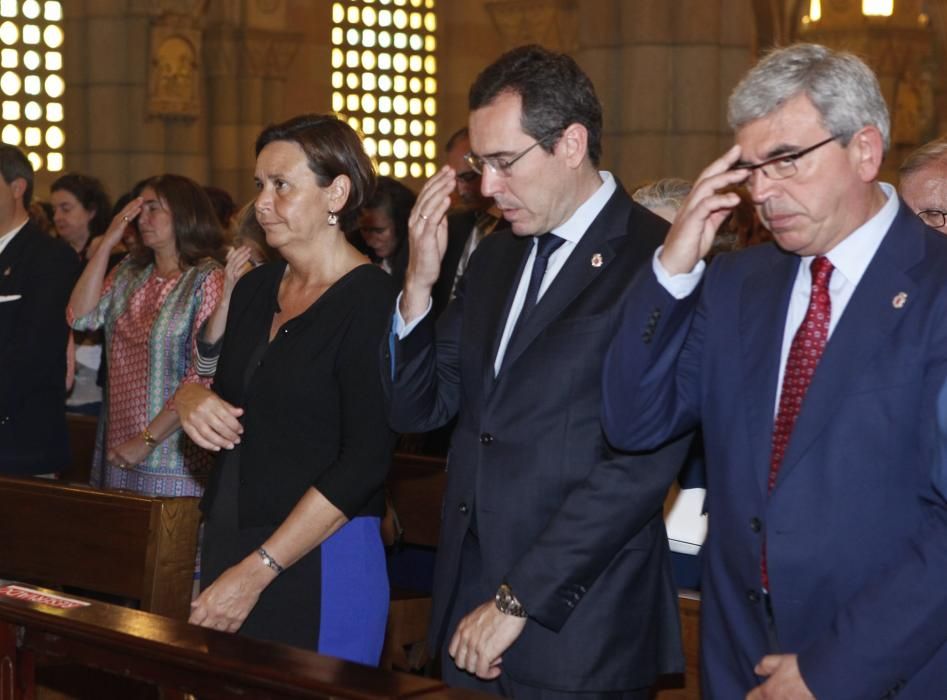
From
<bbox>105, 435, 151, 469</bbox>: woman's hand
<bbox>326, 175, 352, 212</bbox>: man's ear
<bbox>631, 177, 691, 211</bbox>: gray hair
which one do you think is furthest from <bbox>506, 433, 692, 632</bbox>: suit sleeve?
<bbox>105, 435, 151, 469</bbox>: woman's hand

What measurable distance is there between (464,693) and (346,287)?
4.67ft

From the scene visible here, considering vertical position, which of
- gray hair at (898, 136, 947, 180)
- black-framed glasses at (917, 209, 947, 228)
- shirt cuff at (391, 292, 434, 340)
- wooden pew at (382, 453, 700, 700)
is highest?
gray hair at (898, 136, 947, 180)

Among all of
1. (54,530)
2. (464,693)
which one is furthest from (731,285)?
(54,530)

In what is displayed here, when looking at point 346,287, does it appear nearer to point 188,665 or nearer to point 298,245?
point 298,245

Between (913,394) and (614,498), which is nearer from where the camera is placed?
(913,394)

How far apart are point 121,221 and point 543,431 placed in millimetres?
3416

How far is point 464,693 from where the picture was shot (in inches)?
87.1

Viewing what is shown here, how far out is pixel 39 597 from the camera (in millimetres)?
2941

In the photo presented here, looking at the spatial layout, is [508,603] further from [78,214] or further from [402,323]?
[78,214]

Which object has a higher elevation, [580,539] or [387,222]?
[387,222]

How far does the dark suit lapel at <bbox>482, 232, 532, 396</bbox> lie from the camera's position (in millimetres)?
2945

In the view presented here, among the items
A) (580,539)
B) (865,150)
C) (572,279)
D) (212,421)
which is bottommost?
(580,539)

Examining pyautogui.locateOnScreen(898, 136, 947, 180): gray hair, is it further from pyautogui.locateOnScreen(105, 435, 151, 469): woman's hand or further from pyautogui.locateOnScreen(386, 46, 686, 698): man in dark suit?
pyautogui.locateOnScreen(105, 435, 151, 469): woman's hand

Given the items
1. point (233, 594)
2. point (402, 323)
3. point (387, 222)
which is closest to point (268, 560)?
point (233, 594)
